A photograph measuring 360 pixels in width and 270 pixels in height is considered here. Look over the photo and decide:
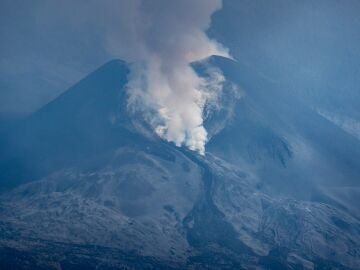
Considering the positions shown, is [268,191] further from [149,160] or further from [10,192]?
[10,192]

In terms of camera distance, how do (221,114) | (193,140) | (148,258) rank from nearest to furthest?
(148,258)
(193,140)
(221,114)

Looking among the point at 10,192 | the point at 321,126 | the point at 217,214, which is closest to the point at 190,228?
the point at 217,214

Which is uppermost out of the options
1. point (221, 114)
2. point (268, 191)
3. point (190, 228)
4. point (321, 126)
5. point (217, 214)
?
point (321, 126)

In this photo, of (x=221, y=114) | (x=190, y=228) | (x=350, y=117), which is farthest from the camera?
(x=350, y=117)

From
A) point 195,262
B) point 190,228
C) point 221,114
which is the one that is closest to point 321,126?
point 221,114

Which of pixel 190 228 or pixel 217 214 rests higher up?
pixel 217 214

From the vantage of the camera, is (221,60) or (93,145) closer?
(93,145)

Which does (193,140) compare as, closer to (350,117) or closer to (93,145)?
(93,145)
